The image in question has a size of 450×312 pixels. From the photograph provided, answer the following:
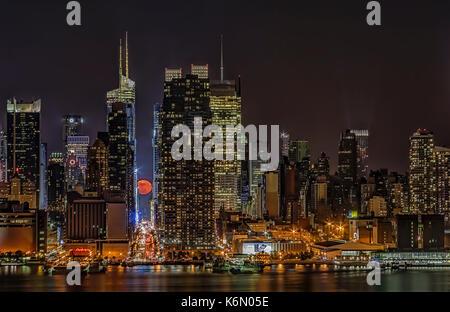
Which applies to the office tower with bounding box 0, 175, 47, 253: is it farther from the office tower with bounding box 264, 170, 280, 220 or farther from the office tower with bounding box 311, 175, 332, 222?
the office tower with bounding box 311, 175, 332, 222

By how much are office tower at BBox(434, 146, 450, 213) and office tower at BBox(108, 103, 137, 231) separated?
26.1 meters

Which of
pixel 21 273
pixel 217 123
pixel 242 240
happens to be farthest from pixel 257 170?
pixel 21 273

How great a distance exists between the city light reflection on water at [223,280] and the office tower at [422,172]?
71.7 ft

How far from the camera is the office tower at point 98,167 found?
78688 mm

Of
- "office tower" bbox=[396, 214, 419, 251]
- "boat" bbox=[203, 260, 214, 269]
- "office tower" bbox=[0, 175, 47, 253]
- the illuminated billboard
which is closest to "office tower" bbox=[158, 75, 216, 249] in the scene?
the illuminated billboard

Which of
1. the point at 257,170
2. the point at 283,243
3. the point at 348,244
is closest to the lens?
the point at 348,244

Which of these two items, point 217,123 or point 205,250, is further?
point 217,123

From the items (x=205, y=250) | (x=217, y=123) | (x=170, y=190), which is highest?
(x=217, y=123)

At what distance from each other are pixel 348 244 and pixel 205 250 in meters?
13.1
